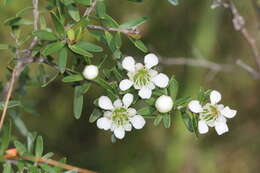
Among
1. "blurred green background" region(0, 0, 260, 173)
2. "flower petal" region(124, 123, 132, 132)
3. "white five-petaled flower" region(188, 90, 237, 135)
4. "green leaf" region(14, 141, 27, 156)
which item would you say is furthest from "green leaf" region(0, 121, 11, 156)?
"blurred green background" region(0, 0, 260, 173)

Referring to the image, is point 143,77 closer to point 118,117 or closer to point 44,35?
point 118,117

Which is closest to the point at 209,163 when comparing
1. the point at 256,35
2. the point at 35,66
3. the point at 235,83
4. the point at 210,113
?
the point at 235,83

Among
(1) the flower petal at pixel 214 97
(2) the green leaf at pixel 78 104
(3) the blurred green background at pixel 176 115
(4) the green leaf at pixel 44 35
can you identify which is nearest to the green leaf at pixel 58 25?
(4) the green leaf at pixel 44 35

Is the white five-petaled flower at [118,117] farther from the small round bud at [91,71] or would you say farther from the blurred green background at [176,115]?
the blurred green background at [176,115]

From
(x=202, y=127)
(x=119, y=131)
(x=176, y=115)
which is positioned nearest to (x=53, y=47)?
(x=119, y=131)

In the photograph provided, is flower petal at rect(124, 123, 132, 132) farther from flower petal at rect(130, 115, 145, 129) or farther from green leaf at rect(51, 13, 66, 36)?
green leaf at rect(51, 13, 66, 36)
